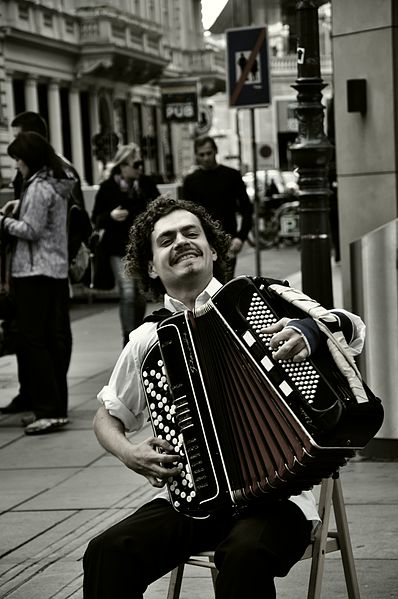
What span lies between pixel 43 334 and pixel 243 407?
520cm

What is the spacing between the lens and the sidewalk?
5.18 m

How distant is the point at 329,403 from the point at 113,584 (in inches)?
32.9

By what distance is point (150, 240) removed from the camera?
14.1 feet

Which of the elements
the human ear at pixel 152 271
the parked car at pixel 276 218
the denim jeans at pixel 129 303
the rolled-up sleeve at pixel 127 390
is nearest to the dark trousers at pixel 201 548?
the rolled-up sleeve at pixel 127 390

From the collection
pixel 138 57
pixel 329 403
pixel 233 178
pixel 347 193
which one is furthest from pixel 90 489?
pixel 138 57

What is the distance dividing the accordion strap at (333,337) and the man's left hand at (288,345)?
0.09 m

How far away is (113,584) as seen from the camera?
148 inches

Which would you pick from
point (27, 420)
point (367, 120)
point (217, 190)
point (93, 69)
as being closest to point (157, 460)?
point (367, 120)

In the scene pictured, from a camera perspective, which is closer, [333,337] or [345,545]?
[333,337]

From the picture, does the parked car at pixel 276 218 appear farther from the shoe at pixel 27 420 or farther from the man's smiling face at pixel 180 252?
the man's smiling face at pixel 180 252

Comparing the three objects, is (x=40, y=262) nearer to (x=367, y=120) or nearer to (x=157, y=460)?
(x=367, y=120)

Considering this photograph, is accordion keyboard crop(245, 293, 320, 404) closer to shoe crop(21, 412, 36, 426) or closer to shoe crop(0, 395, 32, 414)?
shoe crop(21, 412, 36, 426)

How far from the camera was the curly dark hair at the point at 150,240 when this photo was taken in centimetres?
430

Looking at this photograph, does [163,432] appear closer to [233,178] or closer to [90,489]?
[90,489]
